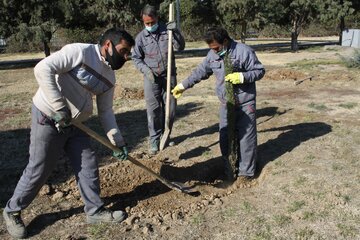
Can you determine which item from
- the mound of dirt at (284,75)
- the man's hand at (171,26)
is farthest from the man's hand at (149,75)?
the mound of dirt at (284,75)

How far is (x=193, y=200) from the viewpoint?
14.1ft

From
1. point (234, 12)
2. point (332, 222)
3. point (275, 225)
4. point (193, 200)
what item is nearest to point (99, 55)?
point (193, 200)

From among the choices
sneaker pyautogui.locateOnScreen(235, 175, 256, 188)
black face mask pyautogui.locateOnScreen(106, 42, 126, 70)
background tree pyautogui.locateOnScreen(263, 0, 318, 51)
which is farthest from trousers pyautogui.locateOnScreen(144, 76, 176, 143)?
background tree pyautogui.locateOnScreen(263, 0, 318, 51)

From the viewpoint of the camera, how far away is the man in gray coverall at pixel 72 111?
312 cm

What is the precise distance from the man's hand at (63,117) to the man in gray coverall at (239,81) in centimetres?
167

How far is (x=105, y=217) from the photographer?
12.4 ft

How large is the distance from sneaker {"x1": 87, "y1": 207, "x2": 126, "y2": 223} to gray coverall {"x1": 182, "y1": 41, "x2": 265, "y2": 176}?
5.20 ft

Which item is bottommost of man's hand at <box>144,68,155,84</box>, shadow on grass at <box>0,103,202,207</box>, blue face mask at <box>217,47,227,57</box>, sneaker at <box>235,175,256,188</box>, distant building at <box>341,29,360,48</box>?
distant building at <box>341,29,360,48</box>

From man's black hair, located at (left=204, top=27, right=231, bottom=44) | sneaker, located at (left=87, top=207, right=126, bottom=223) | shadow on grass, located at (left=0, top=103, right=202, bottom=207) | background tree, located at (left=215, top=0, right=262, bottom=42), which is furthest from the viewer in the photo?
background tree, located at (left=215, top=0, right=262, bottom=42)

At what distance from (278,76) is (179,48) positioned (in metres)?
7.41

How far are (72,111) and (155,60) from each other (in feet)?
8.14

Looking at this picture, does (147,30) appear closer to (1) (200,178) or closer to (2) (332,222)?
(1) (200,178)

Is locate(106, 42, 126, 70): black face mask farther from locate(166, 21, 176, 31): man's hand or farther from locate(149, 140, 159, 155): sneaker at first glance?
locate(149, 140, 159, 155): sneaker

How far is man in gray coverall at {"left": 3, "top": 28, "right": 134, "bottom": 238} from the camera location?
3.12 m
